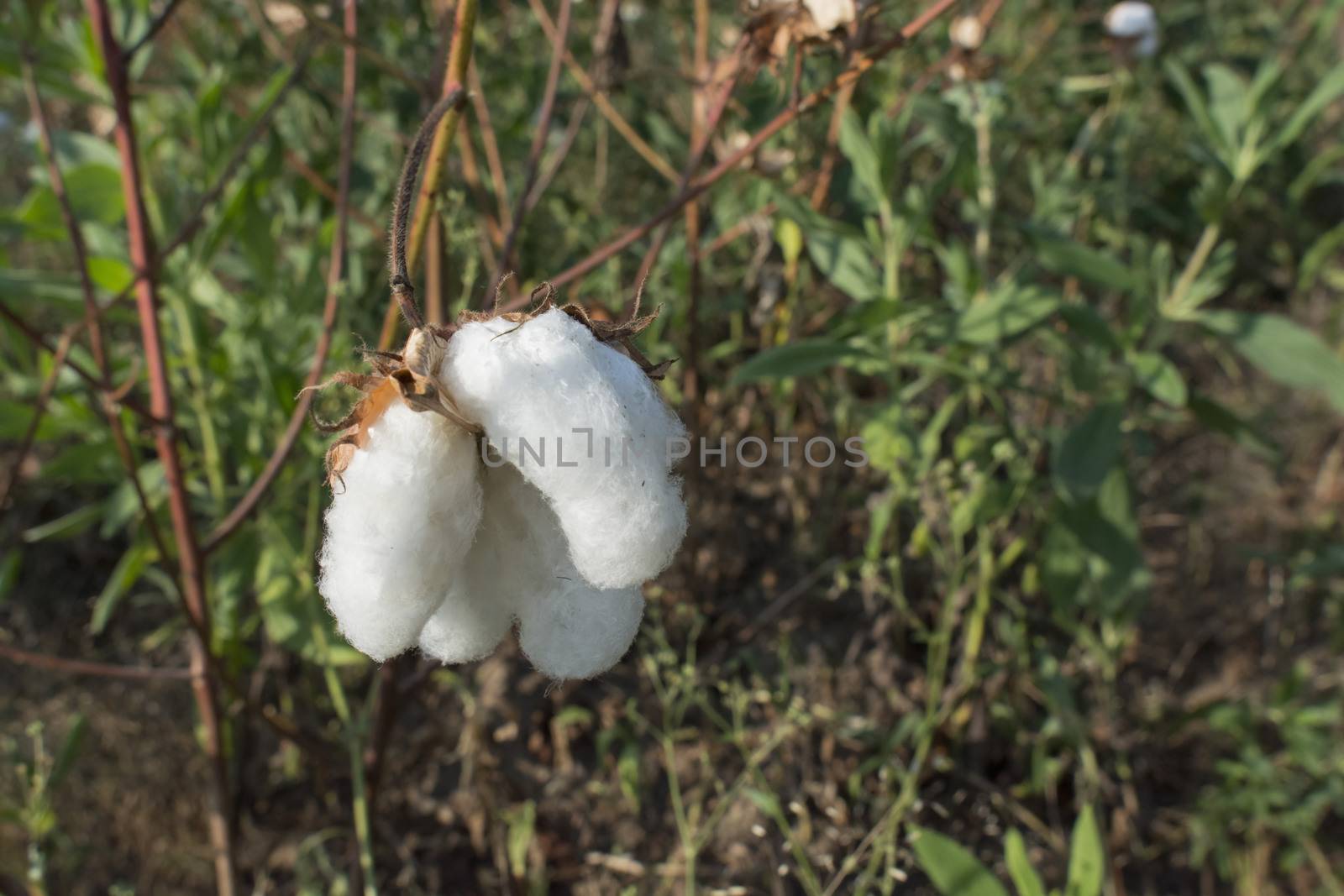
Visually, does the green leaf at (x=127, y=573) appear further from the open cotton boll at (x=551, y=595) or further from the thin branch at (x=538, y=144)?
the open cotton boll at (x=551, y=595)

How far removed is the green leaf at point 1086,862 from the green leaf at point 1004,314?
71cm

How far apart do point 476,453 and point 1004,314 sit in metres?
1.14

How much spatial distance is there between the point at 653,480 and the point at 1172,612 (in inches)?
86.2

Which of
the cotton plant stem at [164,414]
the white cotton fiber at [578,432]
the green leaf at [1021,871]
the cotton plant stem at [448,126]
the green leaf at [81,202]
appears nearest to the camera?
the white cotton fiber at [578,432]

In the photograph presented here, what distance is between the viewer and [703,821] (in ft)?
6.17

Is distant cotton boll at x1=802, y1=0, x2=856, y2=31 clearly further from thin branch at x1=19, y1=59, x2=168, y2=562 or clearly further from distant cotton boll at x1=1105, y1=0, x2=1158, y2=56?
distant cotton boll at x1=1105, y1=0, x2=1158, y2=56

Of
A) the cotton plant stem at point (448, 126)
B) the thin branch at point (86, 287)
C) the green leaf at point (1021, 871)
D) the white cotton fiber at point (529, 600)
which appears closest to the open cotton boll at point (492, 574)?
the white cotton fiber at point (529, 600)

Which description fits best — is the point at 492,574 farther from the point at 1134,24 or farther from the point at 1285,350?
the point at 1134,24

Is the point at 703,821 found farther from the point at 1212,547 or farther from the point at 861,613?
the point at 1212,547

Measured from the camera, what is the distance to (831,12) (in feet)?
4.10

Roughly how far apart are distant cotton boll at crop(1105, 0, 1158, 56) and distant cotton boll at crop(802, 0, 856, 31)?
4.67ft

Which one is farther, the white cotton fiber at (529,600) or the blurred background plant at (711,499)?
the blurred background plant at (711,499)

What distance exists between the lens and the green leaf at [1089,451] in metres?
1.73

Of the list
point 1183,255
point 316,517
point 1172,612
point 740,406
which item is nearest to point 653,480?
point 316,517
